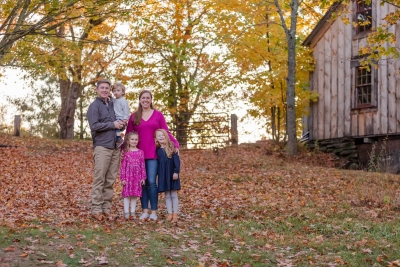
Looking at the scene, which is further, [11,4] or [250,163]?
[250,163]

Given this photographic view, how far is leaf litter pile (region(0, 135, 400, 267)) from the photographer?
8.27 metres

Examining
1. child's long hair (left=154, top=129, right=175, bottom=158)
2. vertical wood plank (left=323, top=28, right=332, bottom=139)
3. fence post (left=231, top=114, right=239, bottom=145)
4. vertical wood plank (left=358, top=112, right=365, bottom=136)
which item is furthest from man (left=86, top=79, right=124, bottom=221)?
fence post (left=231, top=114, right=239, bottom=145)

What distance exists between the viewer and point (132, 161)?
420 inches

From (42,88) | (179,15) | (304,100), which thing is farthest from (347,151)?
(42,88)

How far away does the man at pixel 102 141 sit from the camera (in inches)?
418

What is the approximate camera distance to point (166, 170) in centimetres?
1071

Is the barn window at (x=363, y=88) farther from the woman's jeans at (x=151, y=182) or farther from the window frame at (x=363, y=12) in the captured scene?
the woman's jeans at (x=151, y=182)

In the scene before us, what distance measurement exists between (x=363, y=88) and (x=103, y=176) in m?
14.0

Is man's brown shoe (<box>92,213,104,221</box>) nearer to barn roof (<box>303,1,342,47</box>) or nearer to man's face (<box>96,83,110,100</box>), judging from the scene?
man's face (<box>96,83,110,100</box>)

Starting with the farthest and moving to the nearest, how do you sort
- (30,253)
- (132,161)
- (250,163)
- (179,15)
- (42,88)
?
(42,88), (179,15), (250,163), (132,161), (30,253)

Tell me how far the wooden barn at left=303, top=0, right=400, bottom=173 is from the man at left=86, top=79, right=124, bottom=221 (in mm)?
12300

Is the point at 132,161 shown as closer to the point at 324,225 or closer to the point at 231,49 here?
the point at 324,225

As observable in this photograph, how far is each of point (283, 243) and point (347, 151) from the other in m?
14.2

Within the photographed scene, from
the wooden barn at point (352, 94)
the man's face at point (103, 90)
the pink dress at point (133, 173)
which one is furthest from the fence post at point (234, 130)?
the man's face at point (103, 90)
